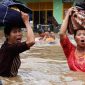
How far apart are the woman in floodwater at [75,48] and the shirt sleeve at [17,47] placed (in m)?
0.82

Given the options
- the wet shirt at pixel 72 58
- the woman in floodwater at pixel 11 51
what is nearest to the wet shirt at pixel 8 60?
the woman in floodwater at pixel 11 51

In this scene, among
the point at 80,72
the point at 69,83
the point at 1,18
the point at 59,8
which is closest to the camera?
the point at 69,83

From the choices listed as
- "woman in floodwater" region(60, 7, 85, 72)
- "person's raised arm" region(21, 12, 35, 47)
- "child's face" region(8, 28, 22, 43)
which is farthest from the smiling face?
"woman in floodwater" region(60, 7, 85, 72)

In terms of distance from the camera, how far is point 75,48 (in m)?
5.96

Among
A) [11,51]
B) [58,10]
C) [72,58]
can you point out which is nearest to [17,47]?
[11,51]

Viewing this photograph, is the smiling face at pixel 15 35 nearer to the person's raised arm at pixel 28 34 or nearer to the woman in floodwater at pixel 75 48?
the person's raised arm at pixel 28 34

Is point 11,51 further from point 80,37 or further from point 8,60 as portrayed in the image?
point 80,37

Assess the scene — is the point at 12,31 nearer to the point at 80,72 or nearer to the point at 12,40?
the point at 12,40

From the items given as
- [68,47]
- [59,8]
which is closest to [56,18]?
[59,8]

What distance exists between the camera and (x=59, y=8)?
123 feet

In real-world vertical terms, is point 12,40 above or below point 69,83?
above

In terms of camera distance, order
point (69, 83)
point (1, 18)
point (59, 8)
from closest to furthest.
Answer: point (69, 83) < point (1, 18) < point (59, 8)

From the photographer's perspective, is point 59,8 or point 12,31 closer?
point 12,31

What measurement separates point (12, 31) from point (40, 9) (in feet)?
108
